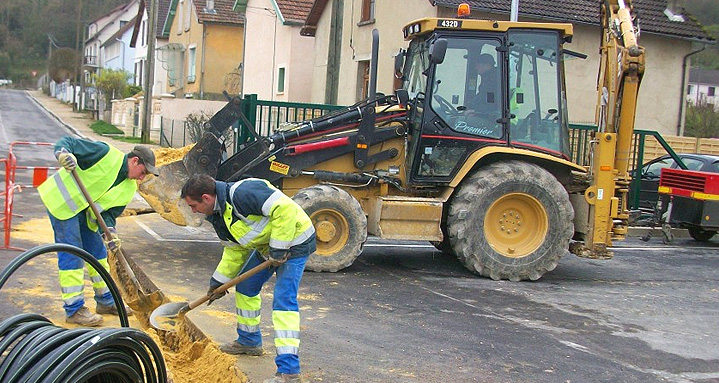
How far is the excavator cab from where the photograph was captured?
33.3 feet

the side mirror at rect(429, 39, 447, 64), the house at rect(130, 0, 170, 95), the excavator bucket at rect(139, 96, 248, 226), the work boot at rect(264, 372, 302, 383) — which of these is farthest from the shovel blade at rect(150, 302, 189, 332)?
the house at rect(130, 0, 170, 95)

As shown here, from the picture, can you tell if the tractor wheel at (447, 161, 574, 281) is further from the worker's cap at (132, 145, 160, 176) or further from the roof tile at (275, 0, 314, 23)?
the roof tile at (275, 0, 314, 23)

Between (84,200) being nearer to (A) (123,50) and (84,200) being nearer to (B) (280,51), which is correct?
(B) (280,51)

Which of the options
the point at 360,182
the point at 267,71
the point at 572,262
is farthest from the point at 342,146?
the point at 267,71

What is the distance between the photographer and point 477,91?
10195 millimetres

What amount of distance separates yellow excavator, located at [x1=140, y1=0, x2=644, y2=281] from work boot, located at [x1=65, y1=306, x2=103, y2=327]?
3.02 meters

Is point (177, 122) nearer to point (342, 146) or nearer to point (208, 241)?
point (208, 241)

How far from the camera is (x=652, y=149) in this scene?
1731 cm

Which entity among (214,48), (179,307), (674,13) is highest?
(674,13)

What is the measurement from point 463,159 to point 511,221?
1.03 meters

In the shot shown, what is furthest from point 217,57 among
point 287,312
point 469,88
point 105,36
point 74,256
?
point 105,36

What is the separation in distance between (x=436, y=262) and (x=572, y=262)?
2.19 m

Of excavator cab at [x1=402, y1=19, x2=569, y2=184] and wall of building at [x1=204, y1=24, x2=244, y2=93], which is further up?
wall of building at [x1=204, y1=24, x2=244, y2=93]

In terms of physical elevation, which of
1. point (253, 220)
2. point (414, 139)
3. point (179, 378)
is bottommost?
point (179, 378)
